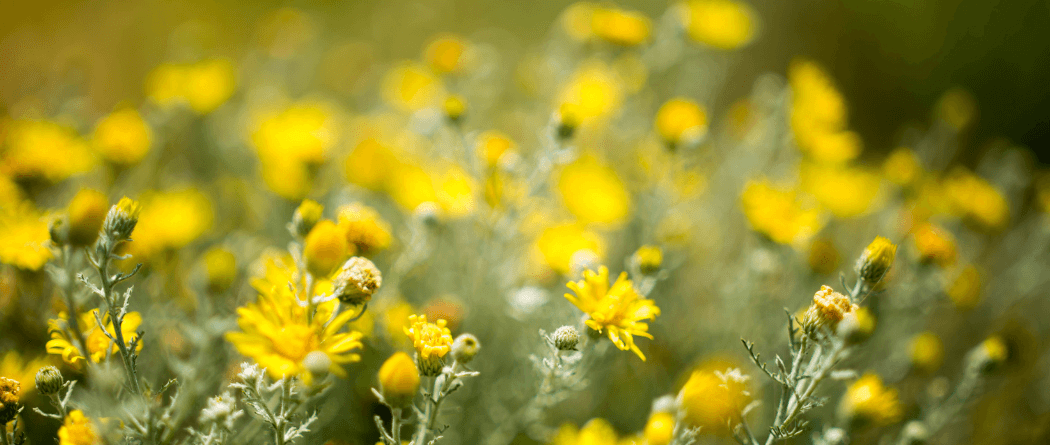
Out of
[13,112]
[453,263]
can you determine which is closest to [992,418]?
[453,263]

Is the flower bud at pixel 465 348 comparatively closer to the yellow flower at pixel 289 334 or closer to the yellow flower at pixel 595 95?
the yellow flower at pixel 289 334

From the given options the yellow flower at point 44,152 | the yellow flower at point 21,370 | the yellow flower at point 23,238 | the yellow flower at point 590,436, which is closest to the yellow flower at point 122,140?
the yellow flower at point 44,152

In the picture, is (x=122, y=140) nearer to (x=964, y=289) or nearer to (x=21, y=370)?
(x=21, y=370)

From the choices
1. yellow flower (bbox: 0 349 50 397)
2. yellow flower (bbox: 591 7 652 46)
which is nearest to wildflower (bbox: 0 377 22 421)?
yellow flower (bbox: 0 349 50 397)

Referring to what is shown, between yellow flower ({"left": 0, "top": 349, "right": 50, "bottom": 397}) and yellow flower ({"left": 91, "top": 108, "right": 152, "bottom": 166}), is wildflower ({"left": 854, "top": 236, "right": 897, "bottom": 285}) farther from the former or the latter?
yellow flower ({"left": 91, "top": 108, "right": 152, "bottom": 166})

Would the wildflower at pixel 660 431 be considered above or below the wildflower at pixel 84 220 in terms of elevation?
above

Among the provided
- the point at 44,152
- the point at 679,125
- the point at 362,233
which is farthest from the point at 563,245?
the point at 44,152
